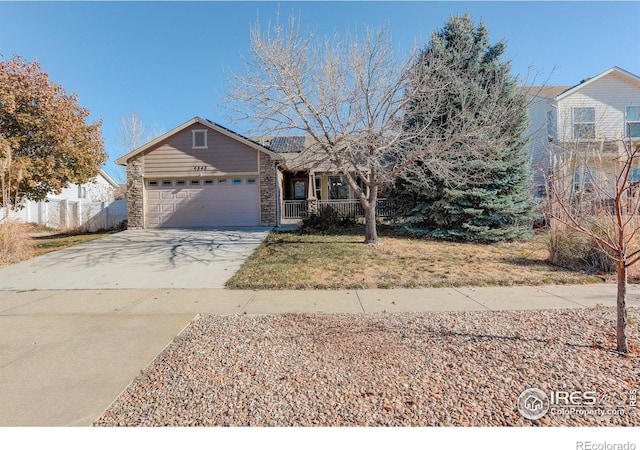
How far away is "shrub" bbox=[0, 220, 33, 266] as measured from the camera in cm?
937

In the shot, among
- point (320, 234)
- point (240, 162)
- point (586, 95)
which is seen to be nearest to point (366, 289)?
point (320, 234)

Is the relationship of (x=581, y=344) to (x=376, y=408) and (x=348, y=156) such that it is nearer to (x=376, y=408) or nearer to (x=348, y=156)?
→ (x=376, y=408)

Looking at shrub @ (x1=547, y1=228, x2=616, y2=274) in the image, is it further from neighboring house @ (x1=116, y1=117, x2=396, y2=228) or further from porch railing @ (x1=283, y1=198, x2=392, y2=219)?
neighboring house @ (x1=116, y1=117, x2=396, y2=228)

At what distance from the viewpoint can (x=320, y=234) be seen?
12961 mm

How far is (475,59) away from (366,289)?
10.2 meters

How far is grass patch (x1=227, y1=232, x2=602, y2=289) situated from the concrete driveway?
0.83m

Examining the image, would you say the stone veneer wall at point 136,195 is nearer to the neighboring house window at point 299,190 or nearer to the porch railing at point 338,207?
the porch railing at point 338,207

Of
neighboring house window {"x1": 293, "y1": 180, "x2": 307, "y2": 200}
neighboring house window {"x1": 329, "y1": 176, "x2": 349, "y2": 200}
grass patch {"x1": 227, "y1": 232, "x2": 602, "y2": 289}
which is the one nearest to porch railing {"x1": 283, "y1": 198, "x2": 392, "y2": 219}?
neighboring house window {"x1": 329, "y1": 176, "x2": 349, "y2": 200}

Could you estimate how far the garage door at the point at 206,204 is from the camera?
52.1ft

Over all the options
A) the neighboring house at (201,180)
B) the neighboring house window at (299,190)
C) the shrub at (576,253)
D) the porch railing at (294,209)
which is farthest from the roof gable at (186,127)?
the shrub at (576,253)

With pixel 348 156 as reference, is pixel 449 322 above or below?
below

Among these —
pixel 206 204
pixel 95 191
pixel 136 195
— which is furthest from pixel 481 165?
pixel 95 191

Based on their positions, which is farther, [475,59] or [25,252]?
[475,59]

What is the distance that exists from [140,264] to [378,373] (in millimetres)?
8077
